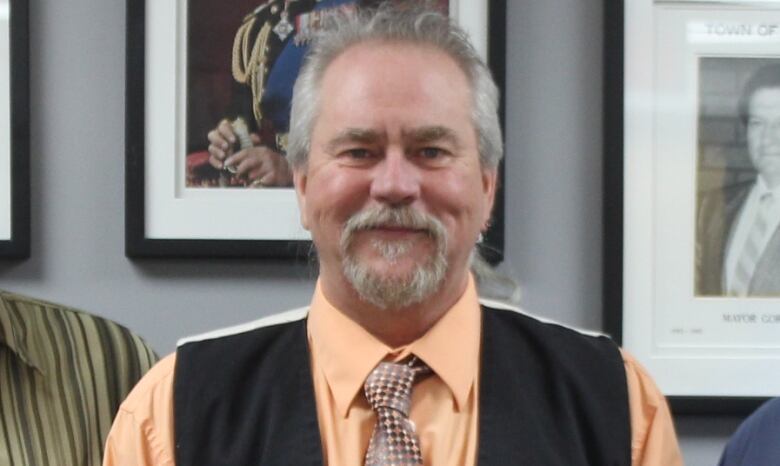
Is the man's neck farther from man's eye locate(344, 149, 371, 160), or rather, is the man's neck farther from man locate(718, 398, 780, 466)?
man locate(718, 398, 780, 466)

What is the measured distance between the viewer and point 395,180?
832 mm

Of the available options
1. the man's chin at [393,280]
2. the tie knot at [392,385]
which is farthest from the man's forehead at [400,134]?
the tie knot at [392,385]

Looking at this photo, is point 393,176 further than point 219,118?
No

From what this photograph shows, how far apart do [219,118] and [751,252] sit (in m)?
0.71

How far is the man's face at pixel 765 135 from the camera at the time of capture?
123cm

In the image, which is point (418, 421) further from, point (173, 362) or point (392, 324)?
point (173, 362)

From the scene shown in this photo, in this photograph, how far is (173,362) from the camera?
0.91m

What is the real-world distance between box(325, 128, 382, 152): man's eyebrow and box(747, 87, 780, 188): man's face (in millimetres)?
614

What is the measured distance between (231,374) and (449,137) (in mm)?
303

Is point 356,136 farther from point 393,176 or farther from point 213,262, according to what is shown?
point 213,262

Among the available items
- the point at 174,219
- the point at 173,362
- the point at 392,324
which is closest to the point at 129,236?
the point at 174,219

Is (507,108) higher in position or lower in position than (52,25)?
lower

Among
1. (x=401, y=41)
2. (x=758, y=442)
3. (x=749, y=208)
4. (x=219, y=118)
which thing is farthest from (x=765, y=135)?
(x=219, y=118)

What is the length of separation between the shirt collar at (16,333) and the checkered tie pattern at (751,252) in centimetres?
87
